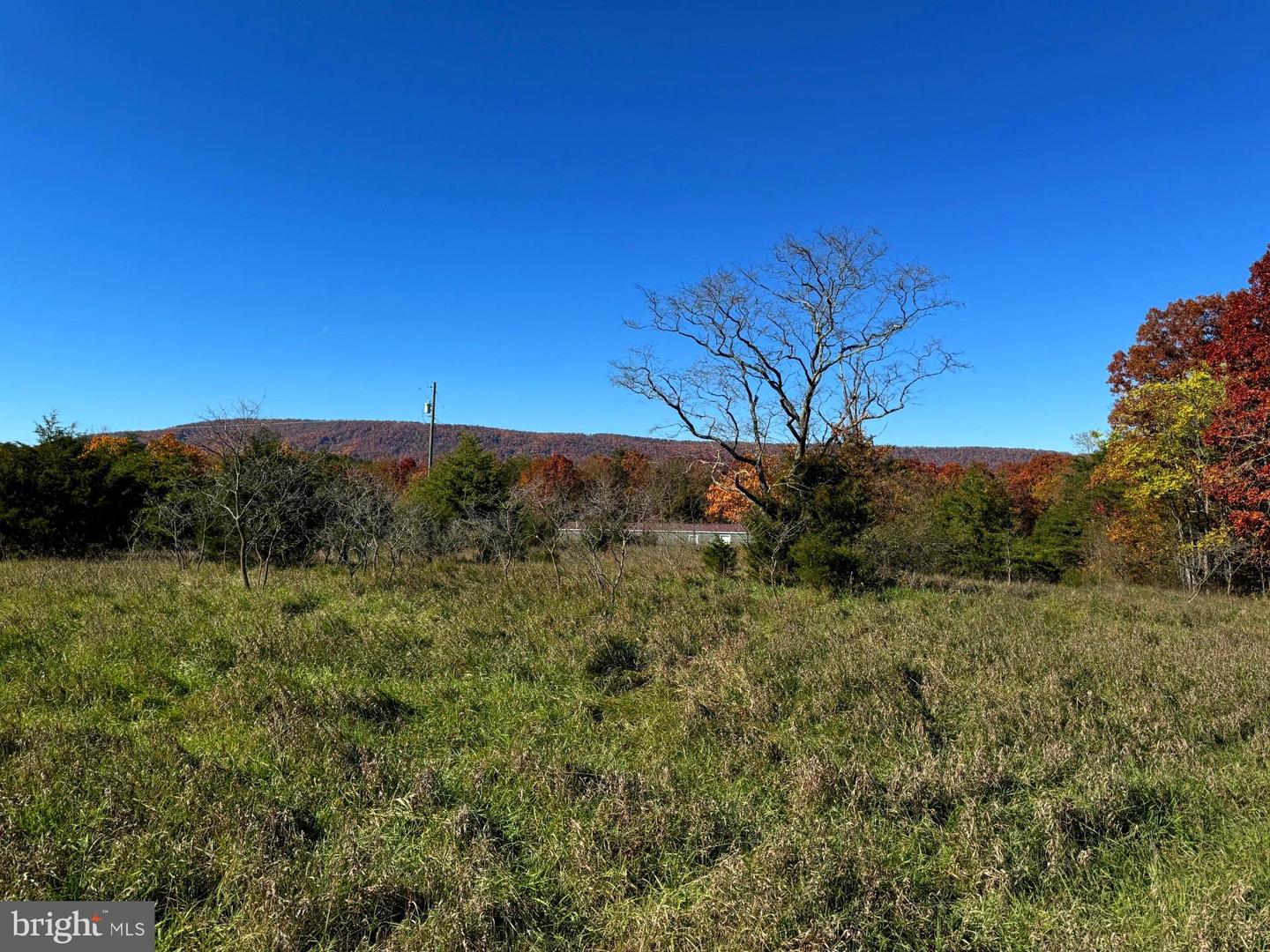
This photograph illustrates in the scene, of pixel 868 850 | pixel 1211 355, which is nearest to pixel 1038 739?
pixel 868 850

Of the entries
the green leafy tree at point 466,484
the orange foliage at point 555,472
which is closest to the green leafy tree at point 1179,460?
the green leafy tree at point 466,484

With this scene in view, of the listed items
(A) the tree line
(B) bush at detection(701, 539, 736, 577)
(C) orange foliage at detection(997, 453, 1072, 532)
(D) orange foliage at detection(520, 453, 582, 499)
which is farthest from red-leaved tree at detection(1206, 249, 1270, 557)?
(D) orange foliage at detection(520, 453, 582, 499)

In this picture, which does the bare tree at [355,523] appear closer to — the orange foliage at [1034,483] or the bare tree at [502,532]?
the bare tree at [502,532]

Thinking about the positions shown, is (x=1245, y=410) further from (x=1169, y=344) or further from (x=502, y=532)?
(x=502, y=532)

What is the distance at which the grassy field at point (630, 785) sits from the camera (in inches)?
120

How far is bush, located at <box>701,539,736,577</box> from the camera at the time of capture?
1584cm

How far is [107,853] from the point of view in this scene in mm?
3387

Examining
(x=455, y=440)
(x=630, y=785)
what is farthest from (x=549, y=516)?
(x=455, y=440)

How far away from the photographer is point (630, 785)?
4.33 m

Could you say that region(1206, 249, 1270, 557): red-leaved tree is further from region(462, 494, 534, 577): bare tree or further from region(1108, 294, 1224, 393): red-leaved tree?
region(462, 494, 534, 577): bare tree
